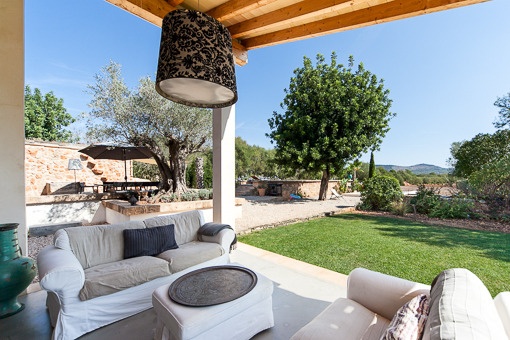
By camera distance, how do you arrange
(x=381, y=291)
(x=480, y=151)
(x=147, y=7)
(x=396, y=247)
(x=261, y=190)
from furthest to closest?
(x=261, y=190)
(x=480, y=151)
(x=396, y=247)
(x=147, y=7)
(x=381, y=291)

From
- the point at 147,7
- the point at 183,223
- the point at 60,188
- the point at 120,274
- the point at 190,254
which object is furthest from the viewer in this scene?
the point at 60,188

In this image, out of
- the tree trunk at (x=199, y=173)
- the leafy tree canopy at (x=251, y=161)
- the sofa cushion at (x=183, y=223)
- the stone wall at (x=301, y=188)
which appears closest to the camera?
the sofa cushion at (x=183, y=223)

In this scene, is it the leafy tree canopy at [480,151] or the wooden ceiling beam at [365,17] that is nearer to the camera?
the wooden ceiling beam at [365,17]

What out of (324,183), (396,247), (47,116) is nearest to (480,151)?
(324,183)

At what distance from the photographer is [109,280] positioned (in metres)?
2.21

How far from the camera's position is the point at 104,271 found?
2314 mm

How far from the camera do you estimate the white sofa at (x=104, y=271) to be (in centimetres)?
200

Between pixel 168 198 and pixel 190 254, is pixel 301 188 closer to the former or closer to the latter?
pixel 168 198

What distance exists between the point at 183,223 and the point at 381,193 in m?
6.87

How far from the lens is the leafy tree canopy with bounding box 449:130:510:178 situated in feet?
37.0

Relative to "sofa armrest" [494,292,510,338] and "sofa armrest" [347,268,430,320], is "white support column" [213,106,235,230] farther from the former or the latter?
"sofa armrest" [494,292,510,338]

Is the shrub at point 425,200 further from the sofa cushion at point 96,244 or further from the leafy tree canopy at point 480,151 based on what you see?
the sofa cushion at point 96,244

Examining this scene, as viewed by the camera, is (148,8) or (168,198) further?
(168,198)

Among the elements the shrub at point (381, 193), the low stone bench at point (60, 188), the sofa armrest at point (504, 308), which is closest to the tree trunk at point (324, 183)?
the shrub at point (381, 193)
